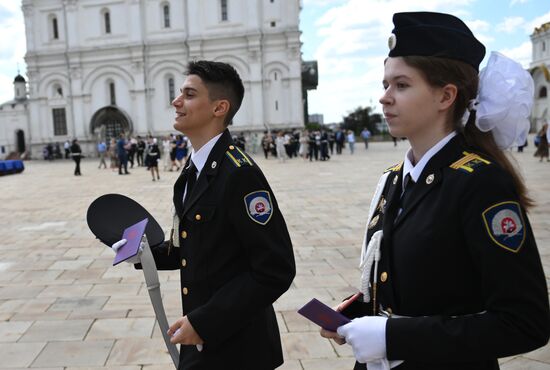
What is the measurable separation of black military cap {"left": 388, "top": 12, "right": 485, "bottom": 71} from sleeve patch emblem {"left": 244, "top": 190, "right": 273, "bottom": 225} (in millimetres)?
686

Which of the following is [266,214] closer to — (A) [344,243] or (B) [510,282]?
(B) [510,282]

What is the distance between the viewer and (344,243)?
7.16 meters

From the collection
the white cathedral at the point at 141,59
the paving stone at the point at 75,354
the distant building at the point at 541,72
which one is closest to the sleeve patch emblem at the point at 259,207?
the paving stone at the point at 75,354

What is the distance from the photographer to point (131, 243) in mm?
2074

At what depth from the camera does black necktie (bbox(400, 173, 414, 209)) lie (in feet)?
5.20

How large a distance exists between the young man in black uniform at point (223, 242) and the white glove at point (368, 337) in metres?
0.46

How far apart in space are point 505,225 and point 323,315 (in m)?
0.56

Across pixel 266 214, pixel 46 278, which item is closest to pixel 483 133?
pixel 266 214

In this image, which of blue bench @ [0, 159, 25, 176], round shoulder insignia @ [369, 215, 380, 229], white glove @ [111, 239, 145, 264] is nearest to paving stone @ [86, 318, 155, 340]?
white glove @ [111, 239, 145, 264]

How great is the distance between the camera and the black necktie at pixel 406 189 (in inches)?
62.4

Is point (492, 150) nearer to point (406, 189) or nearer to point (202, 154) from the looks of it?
point (406, 189)

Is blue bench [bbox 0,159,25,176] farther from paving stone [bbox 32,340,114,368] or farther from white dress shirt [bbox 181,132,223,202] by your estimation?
white dress shirt [bbox 181,132,223,202]

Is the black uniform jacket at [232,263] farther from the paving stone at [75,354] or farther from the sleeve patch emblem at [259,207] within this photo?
the paving stone at [75,354]

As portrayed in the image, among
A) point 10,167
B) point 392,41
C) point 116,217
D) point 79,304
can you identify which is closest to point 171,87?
point 10,167
